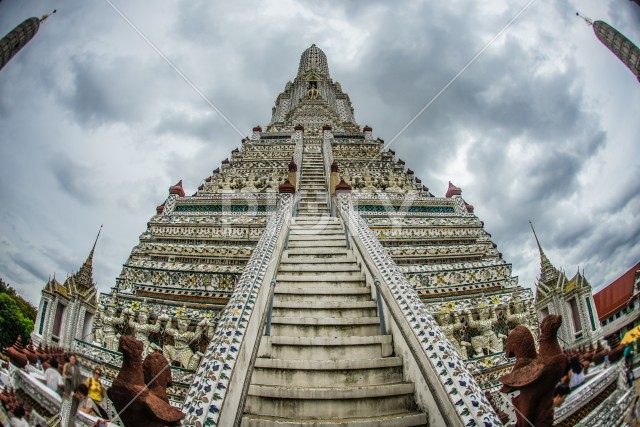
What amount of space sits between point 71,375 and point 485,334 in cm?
549

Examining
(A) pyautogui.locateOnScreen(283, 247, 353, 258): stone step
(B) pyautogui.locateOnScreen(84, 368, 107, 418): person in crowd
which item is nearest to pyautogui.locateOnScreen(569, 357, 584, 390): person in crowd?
(B) pyautogui.locateOnScreen(84, 368, 107, 418): person in crowd

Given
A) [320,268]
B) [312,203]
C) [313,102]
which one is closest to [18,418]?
[320,268]

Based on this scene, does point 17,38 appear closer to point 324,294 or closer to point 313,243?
point 324,294

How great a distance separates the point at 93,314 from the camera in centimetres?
535

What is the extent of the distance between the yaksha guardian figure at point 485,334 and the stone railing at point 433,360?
2.09 m

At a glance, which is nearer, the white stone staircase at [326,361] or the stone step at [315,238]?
the white stone staircase at [326,361]

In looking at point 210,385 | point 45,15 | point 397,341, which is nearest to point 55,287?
point 210,385

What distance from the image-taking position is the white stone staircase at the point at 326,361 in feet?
10.9

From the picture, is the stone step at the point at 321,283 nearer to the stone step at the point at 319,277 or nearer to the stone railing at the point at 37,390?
the stone step at the point at 319,277

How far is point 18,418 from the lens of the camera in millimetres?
2270

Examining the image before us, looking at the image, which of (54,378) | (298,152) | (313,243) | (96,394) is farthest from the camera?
(298,152)

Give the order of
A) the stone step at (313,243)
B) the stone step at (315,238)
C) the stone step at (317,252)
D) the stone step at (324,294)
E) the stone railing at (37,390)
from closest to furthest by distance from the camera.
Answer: the stone railing at (37,390) → the stone step at (324,294) → the stone step at (317,252) → the stone step at (313,243) → the stone step at (315,238)

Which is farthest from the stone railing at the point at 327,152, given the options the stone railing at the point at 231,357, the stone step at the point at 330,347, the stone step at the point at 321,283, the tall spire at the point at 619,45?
the tall spire at the point at 619,45

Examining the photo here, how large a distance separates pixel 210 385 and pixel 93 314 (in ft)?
12.1
